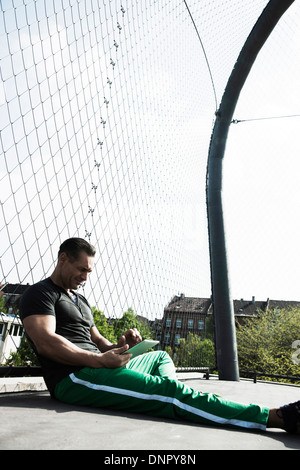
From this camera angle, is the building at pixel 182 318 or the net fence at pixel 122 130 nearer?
the net fence at pixel 122 130

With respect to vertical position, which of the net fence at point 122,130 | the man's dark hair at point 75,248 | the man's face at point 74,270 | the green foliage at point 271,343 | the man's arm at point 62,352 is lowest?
the green foliage at point 271,343

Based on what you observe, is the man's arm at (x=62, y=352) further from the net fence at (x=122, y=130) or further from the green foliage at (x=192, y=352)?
the green foliage at (x=192, y=352)

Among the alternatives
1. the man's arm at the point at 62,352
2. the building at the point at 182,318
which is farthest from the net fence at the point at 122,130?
the man's arm at the point at 62,352

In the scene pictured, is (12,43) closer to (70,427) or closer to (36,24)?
(36,24)

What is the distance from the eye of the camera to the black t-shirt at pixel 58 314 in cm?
154

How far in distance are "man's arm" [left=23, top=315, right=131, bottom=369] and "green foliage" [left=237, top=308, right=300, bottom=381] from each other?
11.3 meters

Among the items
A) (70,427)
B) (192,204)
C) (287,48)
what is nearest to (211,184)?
(192,204)

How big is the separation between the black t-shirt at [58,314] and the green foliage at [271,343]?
36.6ft

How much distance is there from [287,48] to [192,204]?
8.43 feet

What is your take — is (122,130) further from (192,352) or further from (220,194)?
(192,352)

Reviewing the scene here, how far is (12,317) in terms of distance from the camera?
2059 millimetres

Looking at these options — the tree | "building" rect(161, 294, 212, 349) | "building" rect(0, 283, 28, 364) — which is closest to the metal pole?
"building" rect(161, 294, 212, 349)

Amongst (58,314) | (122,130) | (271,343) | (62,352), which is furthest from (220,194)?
(271,343)

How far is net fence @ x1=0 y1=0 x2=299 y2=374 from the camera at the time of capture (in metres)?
2.06
